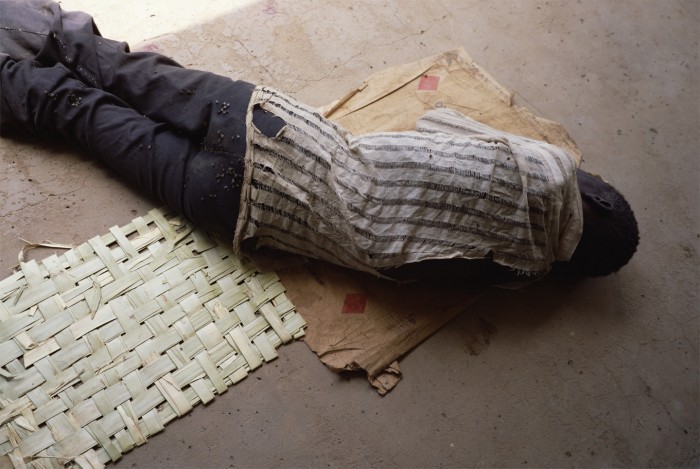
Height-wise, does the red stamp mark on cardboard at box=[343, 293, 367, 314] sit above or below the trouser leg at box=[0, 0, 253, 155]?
below

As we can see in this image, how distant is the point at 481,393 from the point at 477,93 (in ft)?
2.74

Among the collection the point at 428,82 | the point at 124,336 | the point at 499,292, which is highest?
the point at 428,82

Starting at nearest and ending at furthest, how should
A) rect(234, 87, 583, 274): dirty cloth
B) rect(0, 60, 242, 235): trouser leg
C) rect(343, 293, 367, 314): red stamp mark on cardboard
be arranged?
rect(234, 87, 583, 274): dirty cloth < rect(0, 60, 242, 235): trouser leg < rect(343, 293, 367, 314): red stamp mark on cardboard

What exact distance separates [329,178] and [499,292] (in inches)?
21.3

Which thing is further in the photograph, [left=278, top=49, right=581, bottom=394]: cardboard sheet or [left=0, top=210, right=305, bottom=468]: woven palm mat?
[left=278, top=49, right=581, bottom=394]: cardboard sheet

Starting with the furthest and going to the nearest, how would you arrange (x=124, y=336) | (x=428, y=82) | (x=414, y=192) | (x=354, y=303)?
(x=428, y=82), (x=354, y=303), (x=124, y=336), (x=414, y=192)

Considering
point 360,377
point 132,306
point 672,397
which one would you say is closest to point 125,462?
point 132,306

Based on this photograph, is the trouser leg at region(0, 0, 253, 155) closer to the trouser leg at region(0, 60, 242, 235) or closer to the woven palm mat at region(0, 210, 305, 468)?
the trouser leg at region(0, 60, 242, 235)

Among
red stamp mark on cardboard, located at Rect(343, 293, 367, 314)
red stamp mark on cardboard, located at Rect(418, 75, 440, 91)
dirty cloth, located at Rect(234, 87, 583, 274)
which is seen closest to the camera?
dirty cloth, located at Rect(234, 87, 583, 274)

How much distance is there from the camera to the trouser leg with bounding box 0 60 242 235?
1190 millimetres

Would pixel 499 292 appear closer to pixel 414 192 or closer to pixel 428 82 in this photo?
pixel 414 192

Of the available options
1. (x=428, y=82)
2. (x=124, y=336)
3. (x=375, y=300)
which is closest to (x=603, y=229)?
(x=375, y=300)

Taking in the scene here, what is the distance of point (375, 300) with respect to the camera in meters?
1.31

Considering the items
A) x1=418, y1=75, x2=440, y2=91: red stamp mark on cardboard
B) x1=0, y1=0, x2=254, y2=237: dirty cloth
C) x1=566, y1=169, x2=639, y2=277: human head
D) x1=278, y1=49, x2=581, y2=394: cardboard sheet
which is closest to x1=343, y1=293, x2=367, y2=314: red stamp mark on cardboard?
x1=278, y1=49, x2=581, y2=394: cardboard sheet
